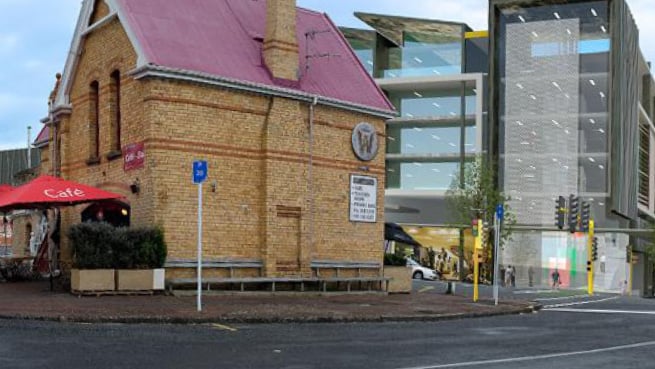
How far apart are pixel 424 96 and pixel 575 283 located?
18042 millimetres

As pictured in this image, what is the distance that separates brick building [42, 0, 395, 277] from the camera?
71.7ft

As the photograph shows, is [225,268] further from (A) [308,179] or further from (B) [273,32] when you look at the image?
(B) [273,32]

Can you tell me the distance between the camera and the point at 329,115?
83.8 feet

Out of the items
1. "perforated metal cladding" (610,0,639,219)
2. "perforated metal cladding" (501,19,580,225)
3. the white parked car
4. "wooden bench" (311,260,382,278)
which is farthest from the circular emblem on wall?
"perforated metal cladding" (610,0,639,219)

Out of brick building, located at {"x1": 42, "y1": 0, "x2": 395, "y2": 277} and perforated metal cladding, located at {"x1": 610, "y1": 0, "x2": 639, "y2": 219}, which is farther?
perforated metal cladding, located at {"x1": 610, "y1": 0, "x2": 639, "y2": 219}

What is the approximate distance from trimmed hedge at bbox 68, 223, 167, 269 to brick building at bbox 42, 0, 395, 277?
91 centimetres

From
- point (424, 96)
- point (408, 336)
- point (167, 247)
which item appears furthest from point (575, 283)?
point (408, 336)

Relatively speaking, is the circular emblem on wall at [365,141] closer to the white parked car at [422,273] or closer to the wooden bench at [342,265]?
the wooden bench at [342,265]

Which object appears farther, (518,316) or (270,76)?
(270,76)

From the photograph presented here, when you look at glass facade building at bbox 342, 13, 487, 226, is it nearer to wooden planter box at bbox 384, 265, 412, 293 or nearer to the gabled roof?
wooden planter box at bbox 384, 265, 412, 293

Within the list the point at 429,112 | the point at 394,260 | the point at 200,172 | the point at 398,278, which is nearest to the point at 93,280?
the point at 200,172

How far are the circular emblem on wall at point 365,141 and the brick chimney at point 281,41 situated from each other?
2.92 metres

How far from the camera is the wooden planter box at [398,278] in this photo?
88.9 ft

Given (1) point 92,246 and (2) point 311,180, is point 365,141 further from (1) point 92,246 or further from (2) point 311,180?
(1) point 92,246
